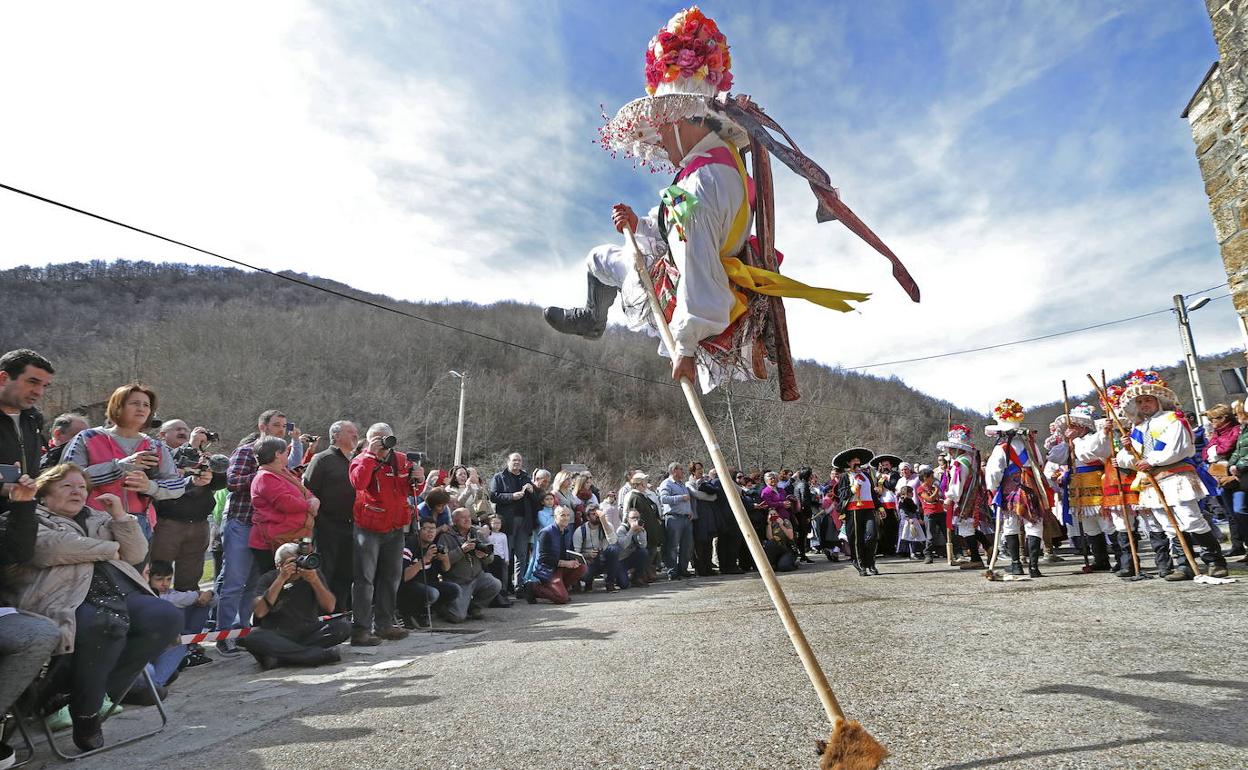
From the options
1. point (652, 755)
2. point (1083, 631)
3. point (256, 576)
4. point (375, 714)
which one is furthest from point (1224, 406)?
point (256, 576)

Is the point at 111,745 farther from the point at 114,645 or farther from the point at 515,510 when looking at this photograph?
the point at 515,510

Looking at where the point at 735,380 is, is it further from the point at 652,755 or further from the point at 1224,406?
the point at 1224,406

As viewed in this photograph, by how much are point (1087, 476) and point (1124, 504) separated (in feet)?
2.48

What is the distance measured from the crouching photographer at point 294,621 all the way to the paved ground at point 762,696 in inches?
8.1

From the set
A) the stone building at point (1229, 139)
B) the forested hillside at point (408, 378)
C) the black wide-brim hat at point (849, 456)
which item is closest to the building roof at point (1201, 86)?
the stone building at point (1229, 139)

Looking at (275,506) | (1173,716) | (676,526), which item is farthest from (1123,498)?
(275,506)

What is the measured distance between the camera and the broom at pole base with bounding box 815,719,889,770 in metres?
1.96

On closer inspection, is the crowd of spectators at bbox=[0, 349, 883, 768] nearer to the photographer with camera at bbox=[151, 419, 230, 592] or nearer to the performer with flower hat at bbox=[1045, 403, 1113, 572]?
the photographer with camera at bbox=[151, 419, 230, 592]

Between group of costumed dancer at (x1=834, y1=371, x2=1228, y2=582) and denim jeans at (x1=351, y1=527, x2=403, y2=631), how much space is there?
6266 mm

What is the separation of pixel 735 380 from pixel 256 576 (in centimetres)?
472

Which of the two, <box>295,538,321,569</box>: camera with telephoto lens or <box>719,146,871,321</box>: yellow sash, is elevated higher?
<box>719,146,871,321</box>: yellow sash

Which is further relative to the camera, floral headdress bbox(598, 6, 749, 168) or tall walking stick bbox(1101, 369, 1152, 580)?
tall walking stick bbox(1101, 369, 1152, 580)

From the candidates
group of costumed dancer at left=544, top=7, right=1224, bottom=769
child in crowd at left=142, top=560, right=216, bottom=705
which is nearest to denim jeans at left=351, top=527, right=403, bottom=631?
child in crowd at left=142, top=560, right=216, bottom=705

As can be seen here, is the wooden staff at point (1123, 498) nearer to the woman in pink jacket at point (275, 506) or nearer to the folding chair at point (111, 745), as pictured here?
the woman in pink jacket at point (275, 506)
